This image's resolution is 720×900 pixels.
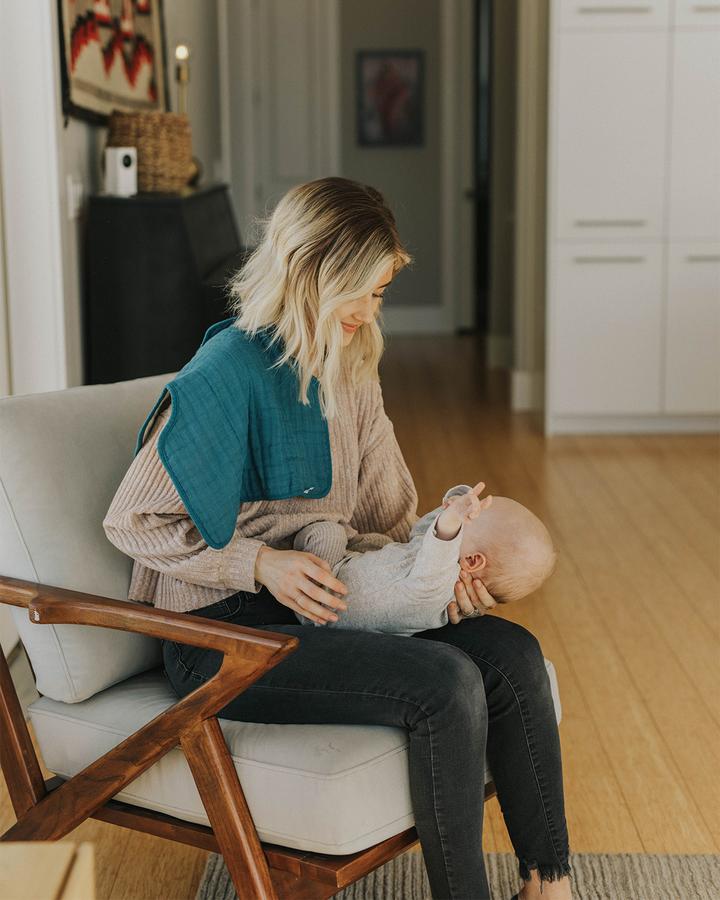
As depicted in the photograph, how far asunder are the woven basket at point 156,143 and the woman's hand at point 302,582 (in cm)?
248

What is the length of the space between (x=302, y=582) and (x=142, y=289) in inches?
84.5

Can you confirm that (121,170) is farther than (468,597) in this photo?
Yes

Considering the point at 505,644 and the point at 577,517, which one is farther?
the point at 577,517

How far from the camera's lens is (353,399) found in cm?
194

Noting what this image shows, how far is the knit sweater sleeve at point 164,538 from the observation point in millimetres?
1692

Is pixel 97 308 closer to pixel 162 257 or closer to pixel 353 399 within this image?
pixel 162 257

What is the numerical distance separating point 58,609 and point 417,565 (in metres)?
0.49

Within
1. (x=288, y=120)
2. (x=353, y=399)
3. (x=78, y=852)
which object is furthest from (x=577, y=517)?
(x=288, y=120)

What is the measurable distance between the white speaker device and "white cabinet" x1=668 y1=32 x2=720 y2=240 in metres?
2.57

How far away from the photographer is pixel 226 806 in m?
1.56

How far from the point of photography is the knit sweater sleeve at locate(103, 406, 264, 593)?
169 cm

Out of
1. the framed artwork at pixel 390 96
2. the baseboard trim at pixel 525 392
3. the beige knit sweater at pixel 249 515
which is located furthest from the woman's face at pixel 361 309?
the framed artwork at pixel 390 96

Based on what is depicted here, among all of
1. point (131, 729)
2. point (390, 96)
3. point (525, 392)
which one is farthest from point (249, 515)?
point (390, 96)

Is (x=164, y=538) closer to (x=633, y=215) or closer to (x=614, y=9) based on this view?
(x=633, y=215)
